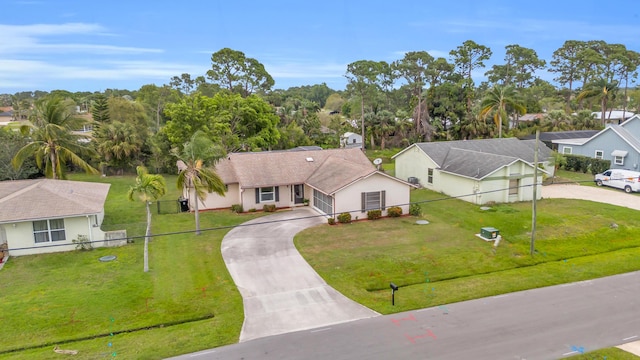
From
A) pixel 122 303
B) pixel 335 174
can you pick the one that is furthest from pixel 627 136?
pixel 122 303

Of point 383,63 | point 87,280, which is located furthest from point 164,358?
point 383,63

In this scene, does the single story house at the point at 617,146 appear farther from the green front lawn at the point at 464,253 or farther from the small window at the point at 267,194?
the small window at the point at 267,194

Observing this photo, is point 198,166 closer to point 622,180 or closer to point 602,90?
point 622,180

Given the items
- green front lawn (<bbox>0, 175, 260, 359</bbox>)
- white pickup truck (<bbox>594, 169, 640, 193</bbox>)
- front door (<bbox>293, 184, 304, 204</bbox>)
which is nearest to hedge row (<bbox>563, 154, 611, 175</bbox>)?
white pickup truck (<bbox>594, 169, 640, 193</bbox>)

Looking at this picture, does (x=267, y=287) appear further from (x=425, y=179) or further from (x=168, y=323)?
(x=425, y=179)

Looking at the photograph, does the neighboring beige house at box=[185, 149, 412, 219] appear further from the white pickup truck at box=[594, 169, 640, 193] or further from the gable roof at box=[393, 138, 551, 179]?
the white pickup truck at box=[594, 169, 640, 193]
